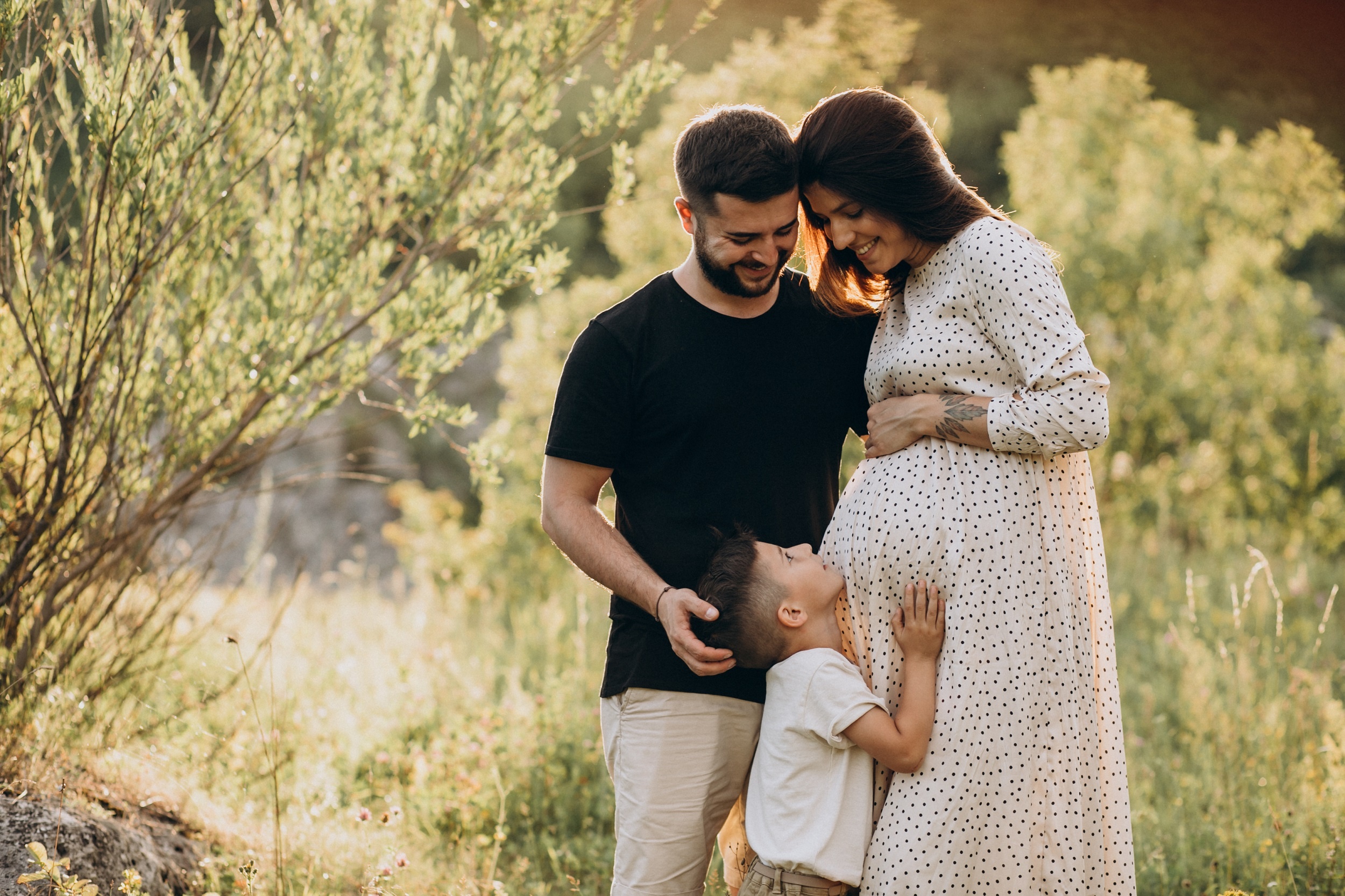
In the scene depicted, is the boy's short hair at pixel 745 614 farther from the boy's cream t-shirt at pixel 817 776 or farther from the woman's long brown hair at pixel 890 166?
the woman's long brown hair at pixel 890 166

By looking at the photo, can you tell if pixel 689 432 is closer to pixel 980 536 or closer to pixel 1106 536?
pixel 980 536

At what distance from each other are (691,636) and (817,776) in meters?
0.42

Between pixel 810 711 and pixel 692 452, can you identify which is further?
pixel 692 452

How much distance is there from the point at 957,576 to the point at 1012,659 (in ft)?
0.71

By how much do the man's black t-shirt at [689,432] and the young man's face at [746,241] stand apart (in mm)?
115

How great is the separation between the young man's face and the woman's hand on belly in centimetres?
44

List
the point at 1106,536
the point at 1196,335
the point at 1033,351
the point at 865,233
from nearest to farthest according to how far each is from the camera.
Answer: the point at 1033,351
the point at 865,233
the point at 1106,536
the point at 1196,335

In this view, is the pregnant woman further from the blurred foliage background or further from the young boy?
the blurred foliage background

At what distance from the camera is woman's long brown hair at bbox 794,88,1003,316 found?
243 centimetres

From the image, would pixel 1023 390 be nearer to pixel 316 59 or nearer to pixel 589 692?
pixel 316 59

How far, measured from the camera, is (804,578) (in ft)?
8.00

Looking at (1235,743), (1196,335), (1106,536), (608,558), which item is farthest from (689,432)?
(1196,335)

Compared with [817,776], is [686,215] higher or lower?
higher

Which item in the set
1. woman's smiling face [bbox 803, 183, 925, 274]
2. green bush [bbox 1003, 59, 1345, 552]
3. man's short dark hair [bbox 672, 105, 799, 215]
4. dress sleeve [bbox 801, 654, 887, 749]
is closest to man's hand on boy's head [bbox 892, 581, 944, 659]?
dress sleeve [bbox 801, 654, 887, 749]
